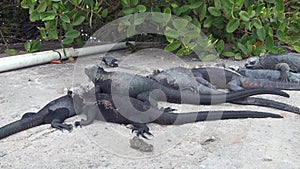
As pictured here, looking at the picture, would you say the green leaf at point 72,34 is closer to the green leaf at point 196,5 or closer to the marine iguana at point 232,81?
the green leaf at point 196,5

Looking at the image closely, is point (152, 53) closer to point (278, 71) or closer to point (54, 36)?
point (54, 36)

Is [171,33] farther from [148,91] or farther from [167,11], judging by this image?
[148,91]

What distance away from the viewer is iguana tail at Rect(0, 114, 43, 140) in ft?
8.44

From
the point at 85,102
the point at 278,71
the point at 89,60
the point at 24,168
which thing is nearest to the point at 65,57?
the point at 89,60

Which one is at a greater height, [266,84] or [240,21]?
[240,21]

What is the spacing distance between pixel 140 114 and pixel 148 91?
318 mm

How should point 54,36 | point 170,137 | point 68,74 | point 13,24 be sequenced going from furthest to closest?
point 13,24 < point 54,36 < point 68,74 < point 170,137

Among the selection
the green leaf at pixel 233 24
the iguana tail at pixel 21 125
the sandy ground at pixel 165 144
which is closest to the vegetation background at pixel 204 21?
the green leaf at pixel 233 24

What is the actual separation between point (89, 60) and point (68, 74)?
0.50 metres

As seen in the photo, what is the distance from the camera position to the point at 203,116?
2734mm

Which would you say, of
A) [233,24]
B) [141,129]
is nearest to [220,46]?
[233,24]

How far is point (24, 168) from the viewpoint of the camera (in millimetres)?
2188

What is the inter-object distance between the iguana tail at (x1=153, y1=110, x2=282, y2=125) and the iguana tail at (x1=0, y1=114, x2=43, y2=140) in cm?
65

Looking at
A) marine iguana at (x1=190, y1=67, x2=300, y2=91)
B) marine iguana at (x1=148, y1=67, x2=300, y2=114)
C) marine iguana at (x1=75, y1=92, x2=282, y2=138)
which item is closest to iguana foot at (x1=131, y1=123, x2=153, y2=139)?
marine iguana at (x1=75, y1=92, x2=282, y2=138)
